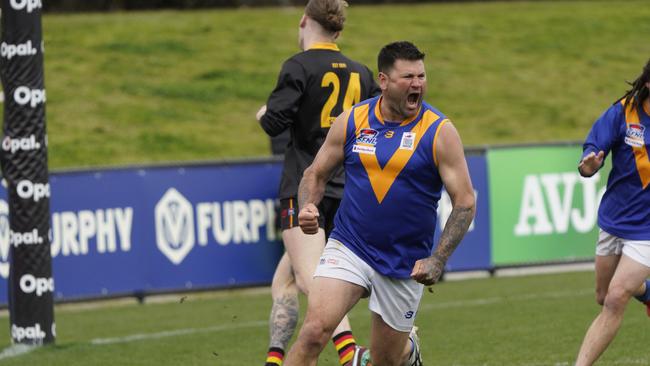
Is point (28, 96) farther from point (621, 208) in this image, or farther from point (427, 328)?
point (621, 208)

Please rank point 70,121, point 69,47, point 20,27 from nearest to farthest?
point 20,27 < point 70,121 < point 69,47

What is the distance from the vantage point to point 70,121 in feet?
74.1

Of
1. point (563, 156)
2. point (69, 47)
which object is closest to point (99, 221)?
point (563, 156)

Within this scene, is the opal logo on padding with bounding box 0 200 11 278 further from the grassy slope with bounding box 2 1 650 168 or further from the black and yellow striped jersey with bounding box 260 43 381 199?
the grassy slope with bounding box 2 1 650 168

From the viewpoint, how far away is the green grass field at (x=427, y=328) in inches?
401

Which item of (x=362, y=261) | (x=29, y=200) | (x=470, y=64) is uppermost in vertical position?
(x=362, y=261)

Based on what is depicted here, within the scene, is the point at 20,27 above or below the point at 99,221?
above

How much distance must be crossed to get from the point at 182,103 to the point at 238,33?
4.40m

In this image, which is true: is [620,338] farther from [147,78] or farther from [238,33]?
[238,33]

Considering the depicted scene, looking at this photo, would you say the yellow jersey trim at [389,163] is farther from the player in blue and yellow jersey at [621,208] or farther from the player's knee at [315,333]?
the player in blue and yellow jersey at [621,208]

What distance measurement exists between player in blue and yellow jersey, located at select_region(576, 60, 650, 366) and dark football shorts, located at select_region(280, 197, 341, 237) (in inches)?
57.6

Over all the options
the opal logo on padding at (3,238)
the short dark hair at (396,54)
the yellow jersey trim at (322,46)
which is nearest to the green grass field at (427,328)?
the opal logo on padding at (3,238)

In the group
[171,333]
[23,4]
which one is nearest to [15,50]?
[23,4]

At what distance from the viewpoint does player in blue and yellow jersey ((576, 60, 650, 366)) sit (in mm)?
8062
